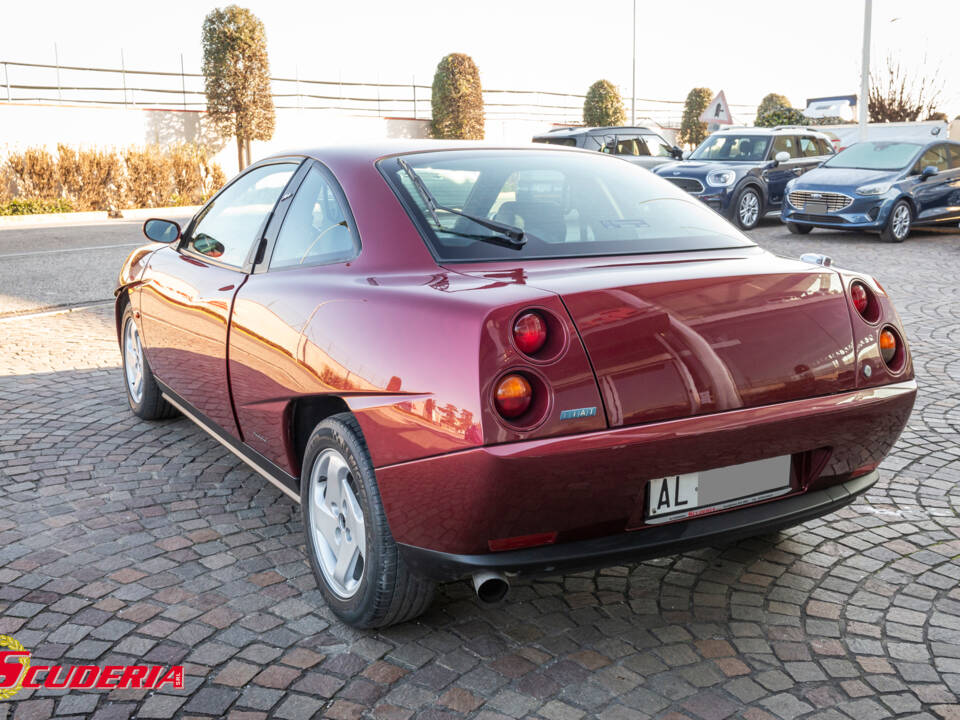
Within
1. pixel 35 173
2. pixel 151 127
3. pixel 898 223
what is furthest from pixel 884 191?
pixel 151 127

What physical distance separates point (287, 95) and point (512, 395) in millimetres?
31949

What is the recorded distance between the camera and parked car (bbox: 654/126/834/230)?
15.7 m

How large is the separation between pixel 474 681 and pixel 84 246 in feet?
46.1

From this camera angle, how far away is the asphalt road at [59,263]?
9672 millimetres

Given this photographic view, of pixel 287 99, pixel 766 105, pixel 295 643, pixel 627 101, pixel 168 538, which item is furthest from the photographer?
pixel 766 105

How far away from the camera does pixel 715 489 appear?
2.74m

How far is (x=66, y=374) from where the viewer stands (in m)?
6.50

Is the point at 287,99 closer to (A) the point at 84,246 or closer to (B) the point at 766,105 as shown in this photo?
(A) the point at 84,246

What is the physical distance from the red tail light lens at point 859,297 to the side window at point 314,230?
5.33ft

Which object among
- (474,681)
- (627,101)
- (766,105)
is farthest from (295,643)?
(766,105)

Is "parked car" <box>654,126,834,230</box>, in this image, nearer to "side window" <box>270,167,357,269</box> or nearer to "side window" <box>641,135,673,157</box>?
"side window" <box>641,135,673,157</box>

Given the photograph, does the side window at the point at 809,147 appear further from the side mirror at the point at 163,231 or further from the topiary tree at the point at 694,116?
the topiary tree at the point at 694,116

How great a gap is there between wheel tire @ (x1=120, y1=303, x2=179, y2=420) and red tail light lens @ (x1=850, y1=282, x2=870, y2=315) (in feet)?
11.6

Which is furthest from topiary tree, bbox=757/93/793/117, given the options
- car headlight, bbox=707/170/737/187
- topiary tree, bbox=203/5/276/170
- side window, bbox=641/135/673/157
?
car headlight, bbox=707/170/737/187
